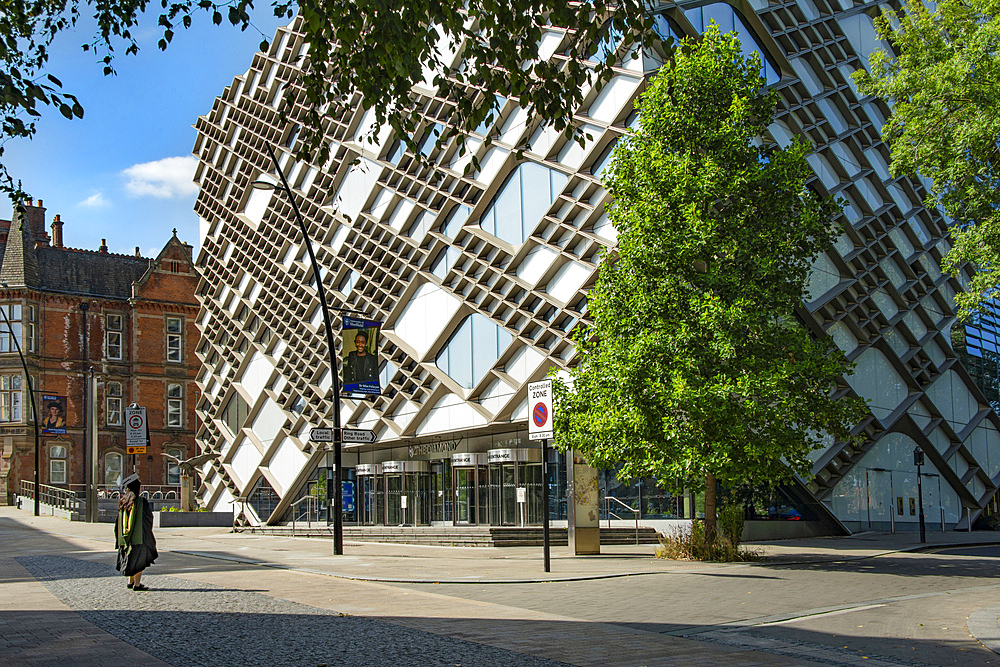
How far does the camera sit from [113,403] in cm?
6612

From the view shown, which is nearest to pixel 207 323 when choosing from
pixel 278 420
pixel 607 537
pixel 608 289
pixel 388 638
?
pixel 278 420

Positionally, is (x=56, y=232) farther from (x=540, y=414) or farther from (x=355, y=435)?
(x=540, y=414)

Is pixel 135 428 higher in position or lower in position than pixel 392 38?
lower

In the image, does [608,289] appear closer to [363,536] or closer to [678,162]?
[678,162]

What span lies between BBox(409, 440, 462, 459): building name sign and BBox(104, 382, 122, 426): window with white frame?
3332cm

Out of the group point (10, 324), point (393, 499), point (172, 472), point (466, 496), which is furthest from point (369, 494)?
point (10, 324)

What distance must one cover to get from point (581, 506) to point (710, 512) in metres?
3.00

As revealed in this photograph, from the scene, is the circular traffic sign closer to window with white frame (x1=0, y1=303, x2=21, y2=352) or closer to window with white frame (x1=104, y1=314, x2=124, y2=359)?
window with white frame (x1=0, y1=303, x2=21, y2=352)

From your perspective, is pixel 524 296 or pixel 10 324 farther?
pixel 10 324

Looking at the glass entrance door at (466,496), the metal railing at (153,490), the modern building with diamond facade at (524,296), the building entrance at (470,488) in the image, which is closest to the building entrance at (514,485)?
the modern building with diamond facade at (524,296)

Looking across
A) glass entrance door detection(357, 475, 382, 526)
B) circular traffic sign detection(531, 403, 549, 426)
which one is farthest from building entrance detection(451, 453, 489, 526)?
circular traffic sign detection(531, 403, 549, 426)

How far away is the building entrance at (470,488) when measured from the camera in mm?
35844

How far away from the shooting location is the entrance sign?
1756 cm

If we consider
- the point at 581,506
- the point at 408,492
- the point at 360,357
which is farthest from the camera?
the point at 408,492
